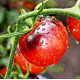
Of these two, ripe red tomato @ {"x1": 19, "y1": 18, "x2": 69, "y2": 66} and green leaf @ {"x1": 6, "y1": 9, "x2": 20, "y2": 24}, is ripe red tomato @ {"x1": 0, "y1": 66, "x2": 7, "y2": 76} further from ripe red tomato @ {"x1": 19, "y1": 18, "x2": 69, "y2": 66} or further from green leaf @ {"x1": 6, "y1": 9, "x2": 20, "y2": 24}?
ripe red tomato @ {"x1": 19, "y1": 18, "x2": 69, "y2": 66}

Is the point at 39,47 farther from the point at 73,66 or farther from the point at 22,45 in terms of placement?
the point at 73,66

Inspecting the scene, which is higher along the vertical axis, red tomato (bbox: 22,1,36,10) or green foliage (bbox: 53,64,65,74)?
Result: red tomato (bbox: 22,1,36,10)

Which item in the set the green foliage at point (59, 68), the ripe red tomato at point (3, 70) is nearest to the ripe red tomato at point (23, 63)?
the ripe red tomato at point (3, 70)

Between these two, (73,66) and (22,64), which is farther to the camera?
(73,66)

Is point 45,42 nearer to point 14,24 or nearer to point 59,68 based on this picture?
point 14,24

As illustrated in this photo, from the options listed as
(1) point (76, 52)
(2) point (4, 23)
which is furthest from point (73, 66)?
(2) point (4, 23)

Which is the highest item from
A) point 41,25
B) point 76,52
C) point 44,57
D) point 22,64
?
point 41,25

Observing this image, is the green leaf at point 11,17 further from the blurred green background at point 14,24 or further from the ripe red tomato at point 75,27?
the ripe red tomato at point 75,27

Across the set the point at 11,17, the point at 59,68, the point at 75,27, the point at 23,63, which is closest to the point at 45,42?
the point at 75,27

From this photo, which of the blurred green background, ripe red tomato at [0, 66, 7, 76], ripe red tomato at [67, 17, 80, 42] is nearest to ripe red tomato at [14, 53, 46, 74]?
the blurred green background
